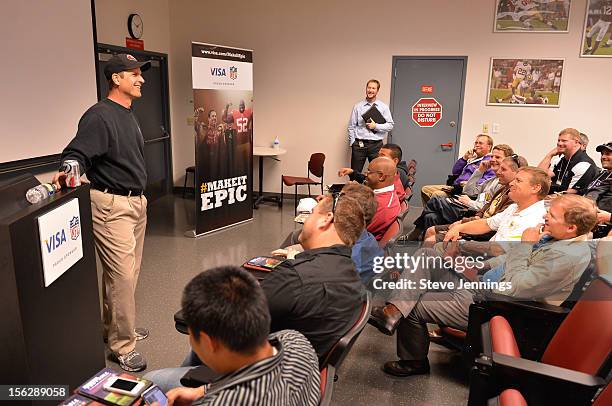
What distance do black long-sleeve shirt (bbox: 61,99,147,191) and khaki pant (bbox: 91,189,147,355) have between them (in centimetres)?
9

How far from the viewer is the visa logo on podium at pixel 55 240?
1.70 m

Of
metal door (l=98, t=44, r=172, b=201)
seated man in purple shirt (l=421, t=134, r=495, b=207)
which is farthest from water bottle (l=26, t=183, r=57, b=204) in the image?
metal door (l=98, t=44, r=172, b=201)

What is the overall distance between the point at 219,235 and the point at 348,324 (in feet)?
12.3

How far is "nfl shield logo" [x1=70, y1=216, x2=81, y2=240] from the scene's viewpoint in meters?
1.93

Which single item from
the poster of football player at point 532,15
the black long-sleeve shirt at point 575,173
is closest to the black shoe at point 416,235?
the black long-sleeve shirt at point 575,173

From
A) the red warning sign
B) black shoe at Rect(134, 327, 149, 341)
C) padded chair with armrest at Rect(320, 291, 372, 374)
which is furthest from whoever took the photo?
the red warning sign

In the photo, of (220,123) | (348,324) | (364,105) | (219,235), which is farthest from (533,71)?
(348,324)

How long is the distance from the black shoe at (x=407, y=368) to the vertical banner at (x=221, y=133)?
3040 millimetres

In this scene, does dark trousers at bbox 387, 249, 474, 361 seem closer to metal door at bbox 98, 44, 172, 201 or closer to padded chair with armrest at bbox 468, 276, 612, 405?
padded chair with armrest at bbox 468, 276, 612, 405

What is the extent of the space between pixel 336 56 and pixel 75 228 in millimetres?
5206

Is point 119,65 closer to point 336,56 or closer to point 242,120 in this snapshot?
point 242,120

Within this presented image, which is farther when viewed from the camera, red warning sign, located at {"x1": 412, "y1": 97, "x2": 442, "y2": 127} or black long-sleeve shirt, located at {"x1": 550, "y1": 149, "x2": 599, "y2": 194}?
red warning sign, located at {"x1": 412, "y1": 97, "x2": 442, "y2": 127}

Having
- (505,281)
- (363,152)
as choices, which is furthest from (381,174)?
(363,152)

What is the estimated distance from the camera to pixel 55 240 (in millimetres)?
1760
